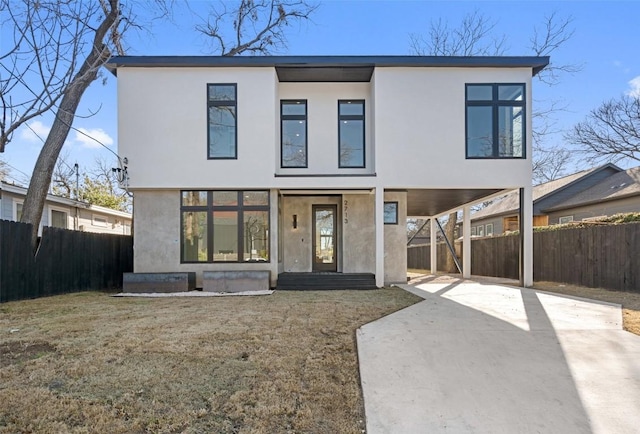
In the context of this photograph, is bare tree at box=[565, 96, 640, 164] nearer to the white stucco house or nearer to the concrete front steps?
the white stucco house

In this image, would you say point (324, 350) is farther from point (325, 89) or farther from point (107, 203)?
point (107, 203)

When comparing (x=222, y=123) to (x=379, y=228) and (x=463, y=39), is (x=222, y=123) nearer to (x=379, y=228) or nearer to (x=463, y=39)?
(x=379, y=228)

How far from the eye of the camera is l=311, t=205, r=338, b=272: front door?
11609 mm

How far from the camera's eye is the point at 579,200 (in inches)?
637

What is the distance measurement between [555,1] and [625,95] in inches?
224

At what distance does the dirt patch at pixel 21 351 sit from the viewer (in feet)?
12.8

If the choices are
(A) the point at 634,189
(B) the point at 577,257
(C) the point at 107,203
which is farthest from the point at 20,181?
(A) the point at 634,189

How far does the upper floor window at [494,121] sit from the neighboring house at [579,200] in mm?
7143

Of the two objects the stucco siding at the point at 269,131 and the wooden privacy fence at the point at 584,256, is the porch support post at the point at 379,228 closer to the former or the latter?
the stucco siding at the point at 269,131

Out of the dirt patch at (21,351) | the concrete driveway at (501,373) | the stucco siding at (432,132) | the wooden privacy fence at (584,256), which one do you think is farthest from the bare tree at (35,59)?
the wooden privacy fence at (584,256)

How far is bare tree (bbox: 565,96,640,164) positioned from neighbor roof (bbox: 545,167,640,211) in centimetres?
155

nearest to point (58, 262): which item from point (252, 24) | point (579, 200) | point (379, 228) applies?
point (379, 228)

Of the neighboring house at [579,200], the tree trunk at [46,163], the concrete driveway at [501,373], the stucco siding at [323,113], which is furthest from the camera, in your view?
the neighboring house at [579,200]

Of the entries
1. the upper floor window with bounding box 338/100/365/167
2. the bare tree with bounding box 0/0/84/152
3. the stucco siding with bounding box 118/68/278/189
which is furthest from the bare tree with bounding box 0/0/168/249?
the upper floor window with bounding box 338/100/365/167
